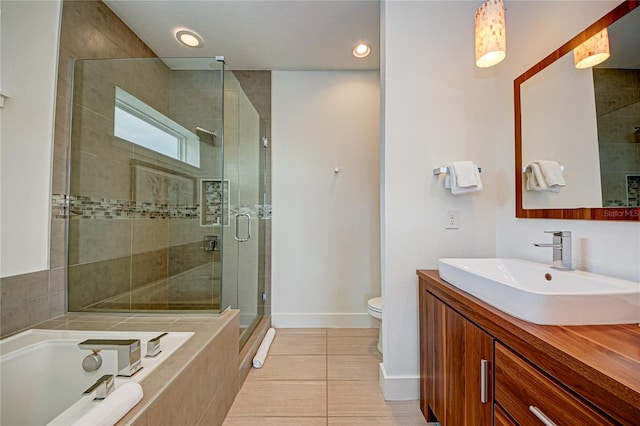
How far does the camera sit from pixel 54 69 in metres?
1.49

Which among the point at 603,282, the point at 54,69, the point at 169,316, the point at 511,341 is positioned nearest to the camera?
the point at 511,341

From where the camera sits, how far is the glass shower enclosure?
1682mm

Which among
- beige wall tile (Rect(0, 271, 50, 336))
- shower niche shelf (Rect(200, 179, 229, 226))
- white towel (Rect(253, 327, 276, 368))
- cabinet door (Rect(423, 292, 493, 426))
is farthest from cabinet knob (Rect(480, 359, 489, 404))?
beige wall tile (Rect(0, 271, 50, 336))

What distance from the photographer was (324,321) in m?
2.67

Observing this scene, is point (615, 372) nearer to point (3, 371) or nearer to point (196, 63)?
point (3, 371)

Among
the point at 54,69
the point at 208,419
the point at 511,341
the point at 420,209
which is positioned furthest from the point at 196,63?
the point at 511,341

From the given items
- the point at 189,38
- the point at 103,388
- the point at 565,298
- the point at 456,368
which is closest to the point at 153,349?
the point at 103,388

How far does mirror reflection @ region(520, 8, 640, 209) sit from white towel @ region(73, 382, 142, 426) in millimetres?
1850

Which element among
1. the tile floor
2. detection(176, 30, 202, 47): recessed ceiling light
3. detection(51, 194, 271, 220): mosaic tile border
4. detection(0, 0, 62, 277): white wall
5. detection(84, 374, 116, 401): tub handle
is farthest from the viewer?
detection(176, 30, 202, 47): recessed ceiling light

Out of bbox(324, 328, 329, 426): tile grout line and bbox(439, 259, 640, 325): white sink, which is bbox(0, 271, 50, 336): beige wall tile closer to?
bbox(324, 328, 329, 426): tile grout line

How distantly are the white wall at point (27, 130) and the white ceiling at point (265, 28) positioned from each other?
660 mm

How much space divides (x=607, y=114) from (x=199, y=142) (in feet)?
8.13

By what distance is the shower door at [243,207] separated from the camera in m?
2.08

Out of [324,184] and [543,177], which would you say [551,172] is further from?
[324,184]
